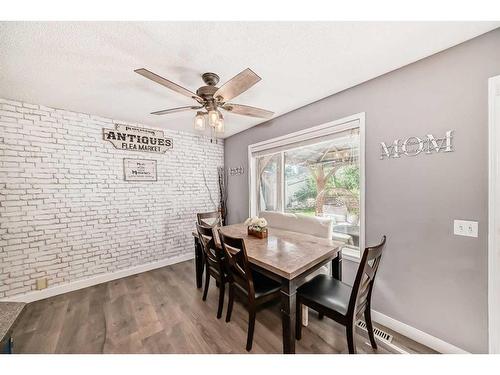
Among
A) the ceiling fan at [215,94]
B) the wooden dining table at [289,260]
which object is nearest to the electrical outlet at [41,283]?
the wooden dining table at [289,260]

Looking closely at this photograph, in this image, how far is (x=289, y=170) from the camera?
9.78 feet

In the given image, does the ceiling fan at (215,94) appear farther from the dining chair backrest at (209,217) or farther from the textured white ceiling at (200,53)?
the dining chair backrest at (209,217)

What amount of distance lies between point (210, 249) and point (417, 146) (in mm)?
2236

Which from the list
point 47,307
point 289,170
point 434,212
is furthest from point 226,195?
point 434,212

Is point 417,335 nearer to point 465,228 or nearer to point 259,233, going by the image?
point 465,228

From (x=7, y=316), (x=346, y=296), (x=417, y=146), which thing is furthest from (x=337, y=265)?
Answer: (x=7, y=316)

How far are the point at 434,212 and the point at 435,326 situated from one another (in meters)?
0.95

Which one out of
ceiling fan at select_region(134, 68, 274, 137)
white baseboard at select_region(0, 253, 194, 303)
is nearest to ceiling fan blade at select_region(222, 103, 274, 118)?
ceiling fan at select_region(134, 68, 274, 137)

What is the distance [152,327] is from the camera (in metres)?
1.78

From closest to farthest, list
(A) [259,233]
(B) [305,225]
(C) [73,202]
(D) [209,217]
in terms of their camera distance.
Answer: (A) [259,233] → (B) [305,225] → (C) [73,202] → (D) [209,217]

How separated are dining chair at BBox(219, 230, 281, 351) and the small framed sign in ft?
7.18

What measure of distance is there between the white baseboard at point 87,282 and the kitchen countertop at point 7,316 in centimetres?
127

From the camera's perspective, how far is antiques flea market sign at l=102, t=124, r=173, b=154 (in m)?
2.81

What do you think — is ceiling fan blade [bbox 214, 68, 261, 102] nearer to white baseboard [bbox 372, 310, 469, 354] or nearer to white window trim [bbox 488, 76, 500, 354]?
white window trim [bbox 488, 76, 500, 354]
